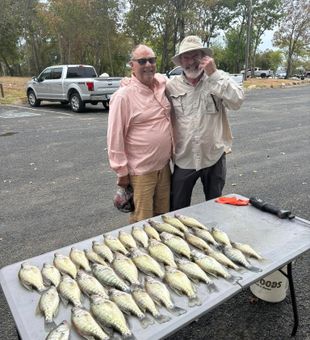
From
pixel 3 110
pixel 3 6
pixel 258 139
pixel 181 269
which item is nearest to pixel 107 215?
pixel 181 269

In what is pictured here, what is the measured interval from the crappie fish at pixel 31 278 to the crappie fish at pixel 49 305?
0.10 meters

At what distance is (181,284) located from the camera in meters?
1.82

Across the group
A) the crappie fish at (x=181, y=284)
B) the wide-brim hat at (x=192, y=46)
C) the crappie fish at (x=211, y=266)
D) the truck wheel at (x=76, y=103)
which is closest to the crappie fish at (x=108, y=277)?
the crappie fish at (x=181, y=284)

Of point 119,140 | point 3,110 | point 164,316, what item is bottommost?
point 3,110

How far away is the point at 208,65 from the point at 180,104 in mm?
386

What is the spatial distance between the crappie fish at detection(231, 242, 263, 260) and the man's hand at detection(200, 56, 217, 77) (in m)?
1.38

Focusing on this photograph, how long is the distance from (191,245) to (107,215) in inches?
98.9

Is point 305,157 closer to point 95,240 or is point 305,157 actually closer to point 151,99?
point 151,99

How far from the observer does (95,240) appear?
7.60 ft

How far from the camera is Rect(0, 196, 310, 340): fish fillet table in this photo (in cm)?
160

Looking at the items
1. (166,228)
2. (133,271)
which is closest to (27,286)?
(133,271)

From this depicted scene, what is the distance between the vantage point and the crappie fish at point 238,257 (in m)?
2.01

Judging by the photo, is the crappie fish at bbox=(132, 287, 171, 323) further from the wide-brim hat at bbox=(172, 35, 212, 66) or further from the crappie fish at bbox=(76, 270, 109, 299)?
the wide-brim hat at bbox=(172, 35, 212, 66)

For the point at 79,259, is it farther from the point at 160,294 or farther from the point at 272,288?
the point at 272,288
